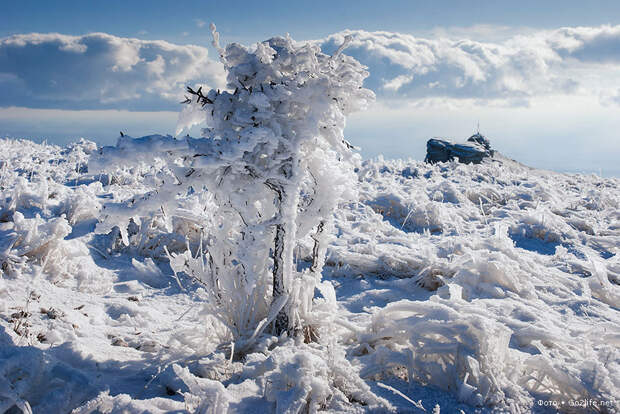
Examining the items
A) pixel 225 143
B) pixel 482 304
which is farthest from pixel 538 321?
pixel 225 143

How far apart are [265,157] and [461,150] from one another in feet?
63.1

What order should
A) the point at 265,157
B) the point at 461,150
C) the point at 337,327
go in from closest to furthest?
the point at 265,157
the point at 337,327
the point at 461,150

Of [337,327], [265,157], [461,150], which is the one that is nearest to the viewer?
Result: [265,157]

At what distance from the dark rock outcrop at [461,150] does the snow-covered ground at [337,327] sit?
1314cm

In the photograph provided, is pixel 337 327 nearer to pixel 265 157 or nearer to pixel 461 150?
pixel 265 157

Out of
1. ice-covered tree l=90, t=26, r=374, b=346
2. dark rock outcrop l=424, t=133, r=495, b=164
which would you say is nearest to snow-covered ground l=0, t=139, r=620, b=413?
ice-covered tree l=90, t=26, r=374, b=346

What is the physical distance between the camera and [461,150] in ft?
65.4

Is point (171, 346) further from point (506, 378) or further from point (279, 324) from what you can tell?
point (506, 378)

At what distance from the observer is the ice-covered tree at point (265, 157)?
2178 millimetres

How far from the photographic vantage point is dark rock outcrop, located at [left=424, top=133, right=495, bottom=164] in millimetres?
18688

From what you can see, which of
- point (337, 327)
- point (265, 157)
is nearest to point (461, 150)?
point (337, 327)

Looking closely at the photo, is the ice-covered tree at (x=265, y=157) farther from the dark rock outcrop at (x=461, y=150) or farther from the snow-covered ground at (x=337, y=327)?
the dark rock outcrop at (x=461, y=150)

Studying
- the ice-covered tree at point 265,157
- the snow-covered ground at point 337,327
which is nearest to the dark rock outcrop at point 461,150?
the snow-covered ground at point 337,327

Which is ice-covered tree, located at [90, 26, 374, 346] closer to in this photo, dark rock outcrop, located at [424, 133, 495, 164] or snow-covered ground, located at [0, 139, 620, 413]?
snow-covered ground, located at [0, 139, 620, 413]
